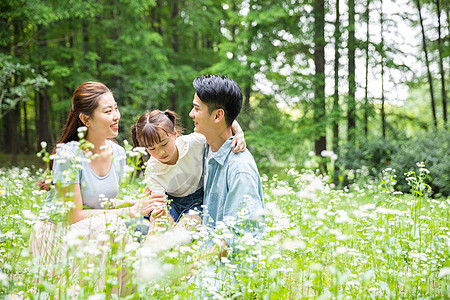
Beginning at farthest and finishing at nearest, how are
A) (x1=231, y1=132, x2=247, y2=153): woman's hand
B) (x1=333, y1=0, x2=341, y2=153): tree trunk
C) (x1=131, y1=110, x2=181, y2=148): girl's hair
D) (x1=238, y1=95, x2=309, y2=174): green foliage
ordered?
(x1=333, y1=0, x2=341, y2=153): tree trunk
(x1=238, y1=95, x2=309, y2=174): green foliage
(x1=131, y1=110, x2=181, y2=148): girl's hair
(x1=231, y1=132, x2=247, y2=153): woman's hand

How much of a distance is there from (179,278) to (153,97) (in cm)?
1115

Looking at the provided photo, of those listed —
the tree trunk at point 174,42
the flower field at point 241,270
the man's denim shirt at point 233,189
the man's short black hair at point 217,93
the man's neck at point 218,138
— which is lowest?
the flower field at point 241,270

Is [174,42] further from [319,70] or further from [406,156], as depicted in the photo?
[406,156]

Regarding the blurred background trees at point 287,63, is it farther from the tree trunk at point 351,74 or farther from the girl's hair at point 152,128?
the girl's hair at point 152,128

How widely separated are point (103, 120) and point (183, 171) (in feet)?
2.91

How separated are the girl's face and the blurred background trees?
7213mm

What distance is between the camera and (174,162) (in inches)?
148

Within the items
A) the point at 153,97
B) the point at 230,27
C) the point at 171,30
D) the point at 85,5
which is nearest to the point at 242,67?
the point at 153,97

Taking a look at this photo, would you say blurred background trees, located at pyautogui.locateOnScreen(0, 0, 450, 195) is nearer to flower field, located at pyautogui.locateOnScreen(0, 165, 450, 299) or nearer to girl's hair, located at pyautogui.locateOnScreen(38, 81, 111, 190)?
girl's hair, located at pyautogui.locateOnScreen(38, 81, 111, 190)

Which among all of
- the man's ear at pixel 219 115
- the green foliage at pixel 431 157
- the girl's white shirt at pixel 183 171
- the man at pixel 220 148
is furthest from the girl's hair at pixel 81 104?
the green foliage at pixel 431 157

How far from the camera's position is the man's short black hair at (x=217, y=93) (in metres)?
3.22

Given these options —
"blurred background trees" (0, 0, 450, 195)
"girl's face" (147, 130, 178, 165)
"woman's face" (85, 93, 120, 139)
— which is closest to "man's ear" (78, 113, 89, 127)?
"woman's face" (85, 93, 120, 139)

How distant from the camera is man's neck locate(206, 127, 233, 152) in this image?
3.34m

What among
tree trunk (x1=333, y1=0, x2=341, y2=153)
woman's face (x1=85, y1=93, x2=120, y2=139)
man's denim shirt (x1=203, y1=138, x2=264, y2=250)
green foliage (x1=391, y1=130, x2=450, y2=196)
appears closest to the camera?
man's denim shirt (x1=203, y1=138, x2=264, y2=250)
